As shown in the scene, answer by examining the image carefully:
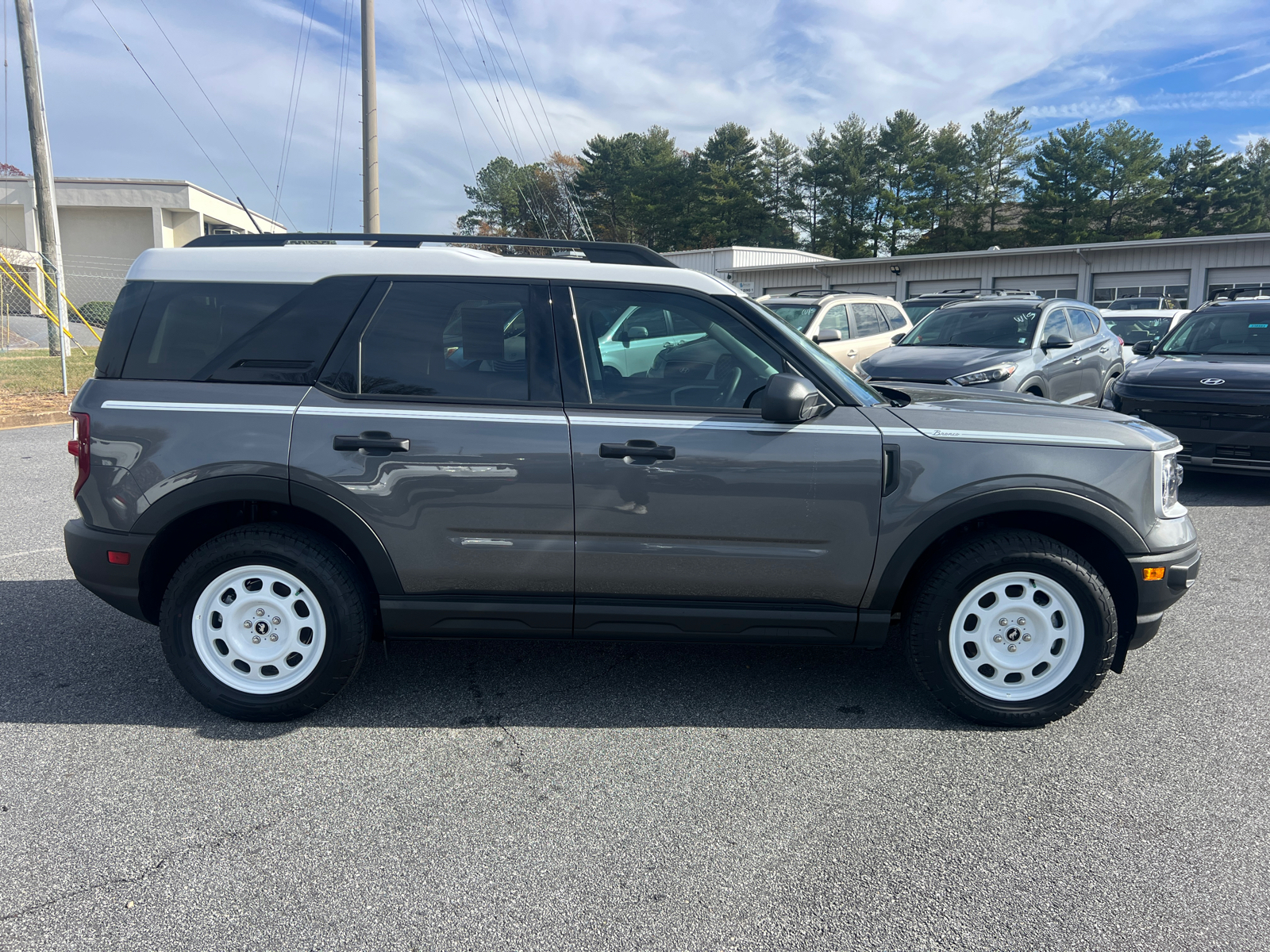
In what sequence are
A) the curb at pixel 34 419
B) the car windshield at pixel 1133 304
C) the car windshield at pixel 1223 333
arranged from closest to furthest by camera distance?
1. the car windshield at pixel 1223 333
2. the curb at pixel 34 419
3. the car windshield at pixel 1133 304

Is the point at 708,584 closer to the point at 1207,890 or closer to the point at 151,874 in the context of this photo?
the point at 1207,890

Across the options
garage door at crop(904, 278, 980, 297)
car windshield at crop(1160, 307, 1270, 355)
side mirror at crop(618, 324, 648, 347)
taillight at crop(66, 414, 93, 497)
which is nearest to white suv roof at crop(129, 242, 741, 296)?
side mirror at crop(618, 324, 648, 347)

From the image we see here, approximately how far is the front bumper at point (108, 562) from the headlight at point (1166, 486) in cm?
410

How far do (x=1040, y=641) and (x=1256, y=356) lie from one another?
687 cm

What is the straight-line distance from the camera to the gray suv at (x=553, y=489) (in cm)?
348

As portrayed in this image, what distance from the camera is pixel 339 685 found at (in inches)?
144

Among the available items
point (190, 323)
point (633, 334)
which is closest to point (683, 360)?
point (633, 334)

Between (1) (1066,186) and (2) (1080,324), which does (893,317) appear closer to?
(2) (1080,324)

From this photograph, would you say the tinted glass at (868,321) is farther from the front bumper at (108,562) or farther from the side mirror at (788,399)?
the front bumper at (108,562)

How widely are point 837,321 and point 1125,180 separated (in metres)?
61.4

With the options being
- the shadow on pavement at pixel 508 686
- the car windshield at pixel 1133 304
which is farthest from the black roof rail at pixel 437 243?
the car windshield at pixel 1133 304

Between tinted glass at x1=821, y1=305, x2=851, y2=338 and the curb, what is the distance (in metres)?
11.1

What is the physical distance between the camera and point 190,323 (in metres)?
3.61

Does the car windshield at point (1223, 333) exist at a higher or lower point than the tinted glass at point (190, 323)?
higher
